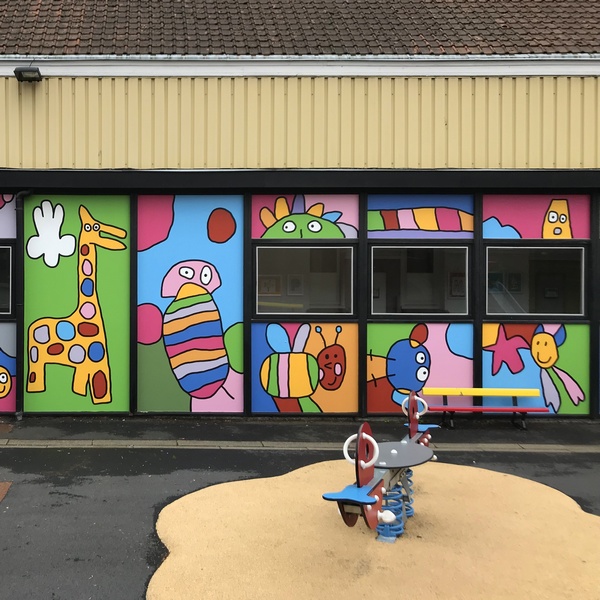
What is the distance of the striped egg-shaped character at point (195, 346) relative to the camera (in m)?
8.77

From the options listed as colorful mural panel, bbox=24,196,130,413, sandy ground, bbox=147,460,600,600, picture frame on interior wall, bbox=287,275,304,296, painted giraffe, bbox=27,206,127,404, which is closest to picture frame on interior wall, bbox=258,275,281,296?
picture frame on interior wall, bbox=287,275,304,296

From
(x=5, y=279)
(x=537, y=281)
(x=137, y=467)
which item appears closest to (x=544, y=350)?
(x=537, y=281)

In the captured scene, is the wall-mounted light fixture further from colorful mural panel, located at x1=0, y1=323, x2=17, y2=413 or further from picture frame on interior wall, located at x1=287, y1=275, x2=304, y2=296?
picture frame on interior wall, located at x1=287, y1=275, x2=304, y2=296

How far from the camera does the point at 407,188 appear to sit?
8695mm

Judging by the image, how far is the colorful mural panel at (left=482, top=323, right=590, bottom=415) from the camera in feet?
29.1

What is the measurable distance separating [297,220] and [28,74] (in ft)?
12.9

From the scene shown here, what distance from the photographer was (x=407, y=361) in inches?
348

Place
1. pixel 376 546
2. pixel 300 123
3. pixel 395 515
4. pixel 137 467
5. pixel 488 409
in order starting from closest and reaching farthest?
pixel 376 546, pixel 395 515, pixel 137 467, pixel 488 409, pixel 300 123

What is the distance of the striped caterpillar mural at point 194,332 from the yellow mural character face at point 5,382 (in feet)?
7.05

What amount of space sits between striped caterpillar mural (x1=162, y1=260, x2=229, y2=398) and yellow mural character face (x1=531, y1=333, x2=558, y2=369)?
165 inches

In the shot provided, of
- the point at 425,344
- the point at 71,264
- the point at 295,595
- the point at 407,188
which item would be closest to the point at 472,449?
the point at 425,344

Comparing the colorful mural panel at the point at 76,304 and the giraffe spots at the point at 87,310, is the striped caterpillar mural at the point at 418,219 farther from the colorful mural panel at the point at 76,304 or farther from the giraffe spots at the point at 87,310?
the giraffe spots at the point at 87,310

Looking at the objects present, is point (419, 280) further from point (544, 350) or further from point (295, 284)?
point (544, 350)

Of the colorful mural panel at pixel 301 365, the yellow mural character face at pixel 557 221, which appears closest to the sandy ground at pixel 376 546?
the colorful mural panel at pixel 301 365
